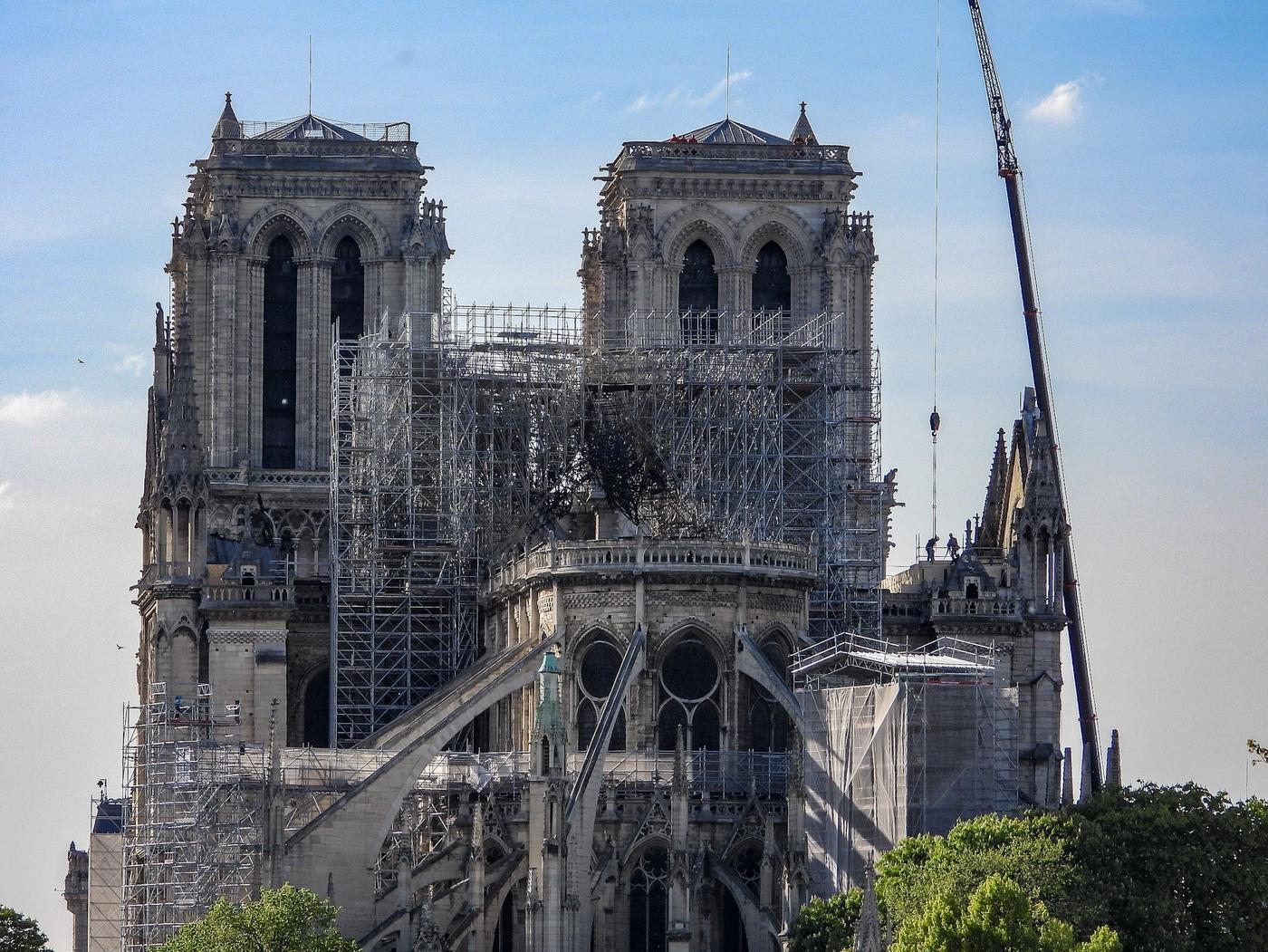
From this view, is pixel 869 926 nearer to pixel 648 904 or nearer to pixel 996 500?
pixel 648 904

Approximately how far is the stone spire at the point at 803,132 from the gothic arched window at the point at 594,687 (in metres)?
29.6

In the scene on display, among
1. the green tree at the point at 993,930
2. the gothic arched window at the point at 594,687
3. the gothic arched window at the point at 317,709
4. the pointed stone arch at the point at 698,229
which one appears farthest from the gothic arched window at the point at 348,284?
the green tree at the point at 993,930

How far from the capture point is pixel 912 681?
110062 millimetres

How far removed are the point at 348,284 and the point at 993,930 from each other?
Result: 5500 cm

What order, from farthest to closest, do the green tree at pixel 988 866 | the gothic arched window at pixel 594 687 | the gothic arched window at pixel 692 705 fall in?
the gothic arched window at pixel 594 687 < the gothic arched window at pixel 692 705 < the green tree at pixel 988 866

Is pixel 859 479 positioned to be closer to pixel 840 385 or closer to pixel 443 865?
pixel 840 385

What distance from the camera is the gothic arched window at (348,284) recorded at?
141875mm

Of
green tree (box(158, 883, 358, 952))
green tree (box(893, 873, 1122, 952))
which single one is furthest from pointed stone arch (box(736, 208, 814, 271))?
green tree (box(893, 873, 1122, 952))

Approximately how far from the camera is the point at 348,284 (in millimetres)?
142250

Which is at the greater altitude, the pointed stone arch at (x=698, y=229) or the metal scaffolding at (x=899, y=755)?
the pointed stone arch at (x=698, y=229)

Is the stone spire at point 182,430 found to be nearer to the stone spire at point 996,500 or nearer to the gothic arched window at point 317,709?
the gothic arched window at point 317,709

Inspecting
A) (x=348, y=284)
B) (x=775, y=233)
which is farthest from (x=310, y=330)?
(x=775, y=233)

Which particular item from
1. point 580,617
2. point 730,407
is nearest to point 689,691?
point 580,617

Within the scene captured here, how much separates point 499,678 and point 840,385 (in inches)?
715
